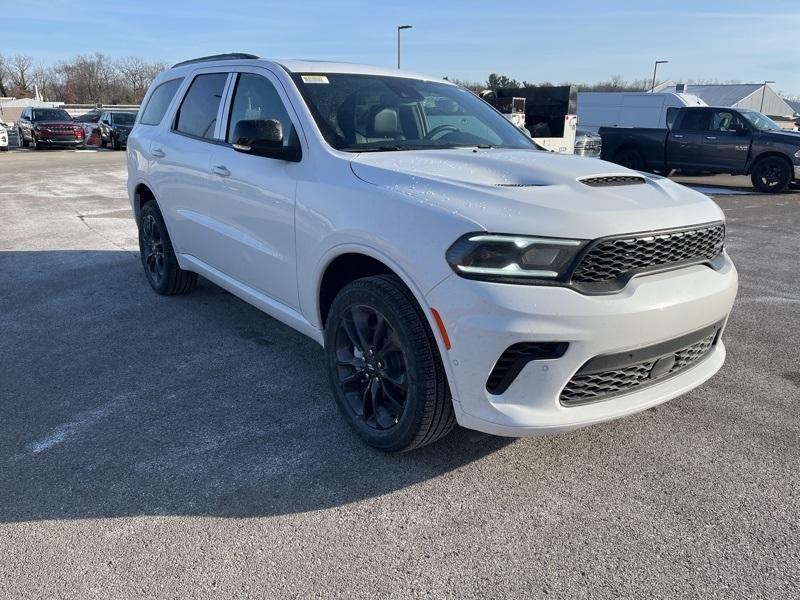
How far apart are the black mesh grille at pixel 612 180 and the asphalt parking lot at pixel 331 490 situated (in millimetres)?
1272

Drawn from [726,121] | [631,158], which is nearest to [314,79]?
[726,121]

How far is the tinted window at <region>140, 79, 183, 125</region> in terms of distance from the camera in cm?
535

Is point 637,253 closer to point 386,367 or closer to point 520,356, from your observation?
point 520,356

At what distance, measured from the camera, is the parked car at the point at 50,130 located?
25.6m

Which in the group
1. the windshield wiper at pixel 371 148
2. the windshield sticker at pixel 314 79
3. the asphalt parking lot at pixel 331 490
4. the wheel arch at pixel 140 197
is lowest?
the asphalt parking lot at pixel 331 490

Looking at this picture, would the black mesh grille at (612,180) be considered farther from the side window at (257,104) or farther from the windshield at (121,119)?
the windshield at (121,119)

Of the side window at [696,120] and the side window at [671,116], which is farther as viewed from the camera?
the side window at [671,116]

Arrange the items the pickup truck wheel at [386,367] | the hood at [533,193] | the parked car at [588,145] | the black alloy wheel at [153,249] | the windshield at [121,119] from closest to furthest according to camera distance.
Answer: the hood at [533,193], the pickup truck wheel at [386,367], the black alloy wheel at [153,249], the parked car at [588,145], the windshield at [121,119]

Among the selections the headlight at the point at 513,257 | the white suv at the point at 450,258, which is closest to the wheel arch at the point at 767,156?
the white suv at the point at 450,258

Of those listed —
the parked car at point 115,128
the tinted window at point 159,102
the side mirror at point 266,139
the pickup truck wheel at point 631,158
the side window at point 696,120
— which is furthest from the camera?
the parked car at point 115,128

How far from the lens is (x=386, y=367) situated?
3.04 m

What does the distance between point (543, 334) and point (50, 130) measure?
28.0m

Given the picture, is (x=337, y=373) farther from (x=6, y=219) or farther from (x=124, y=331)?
(x=6, y=219)

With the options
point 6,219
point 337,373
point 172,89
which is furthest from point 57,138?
point 337,373
